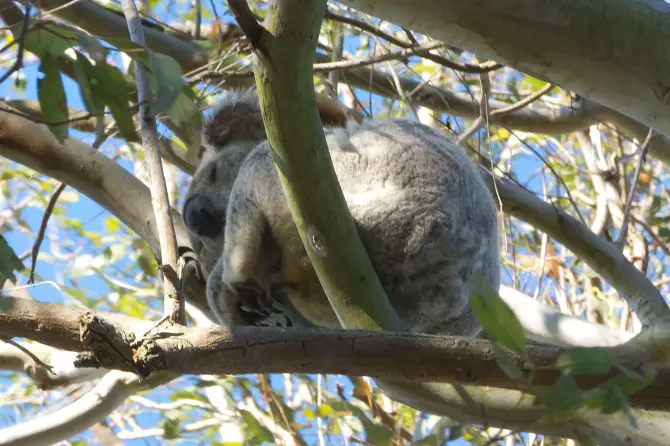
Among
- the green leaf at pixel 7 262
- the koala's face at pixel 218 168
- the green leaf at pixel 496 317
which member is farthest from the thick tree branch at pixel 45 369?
the green leaf at pixel 496 317

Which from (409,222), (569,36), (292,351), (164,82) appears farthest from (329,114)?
(164,82)

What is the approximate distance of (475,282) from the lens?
4.14 feet

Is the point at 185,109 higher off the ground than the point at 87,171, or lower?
lower

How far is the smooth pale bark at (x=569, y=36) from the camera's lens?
1.95m

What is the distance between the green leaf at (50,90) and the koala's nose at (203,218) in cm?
146

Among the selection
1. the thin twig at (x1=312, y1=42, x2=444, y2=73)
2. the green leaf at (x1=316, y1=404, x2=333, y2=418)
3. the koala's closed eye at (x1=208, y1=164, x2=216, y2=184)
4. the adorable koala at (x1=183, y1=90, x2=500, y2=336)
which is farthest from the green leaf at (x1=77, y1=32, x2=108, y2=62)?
the green leaf at (x1=316, y1=404, x2=333, y2=418)

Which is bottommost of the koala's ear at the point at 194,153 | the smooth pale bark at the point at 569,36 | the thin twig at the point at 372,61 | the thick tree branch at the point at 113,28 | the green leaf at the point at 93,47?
the green leaf at the point at 93,47

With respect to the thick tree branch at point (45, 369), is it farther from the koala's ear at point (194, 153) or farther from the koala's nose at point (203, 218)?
the koala's ear at point (194, 153)

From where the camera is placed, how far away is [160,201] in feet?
6.51

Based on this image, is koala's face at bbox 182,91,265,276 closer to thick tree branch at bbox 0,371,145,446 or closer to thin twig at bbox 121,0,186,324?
thick tree branch at bbox 0,371,145,446

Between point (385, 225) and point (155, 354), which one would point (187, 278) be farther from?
point (155, 354)

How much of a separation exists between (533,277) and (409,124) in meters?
3.08

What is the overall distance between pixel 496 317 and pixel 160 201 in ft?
3.44

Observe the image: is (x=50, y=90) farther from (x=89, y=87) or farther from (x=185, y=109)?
(x=185, y=109)
